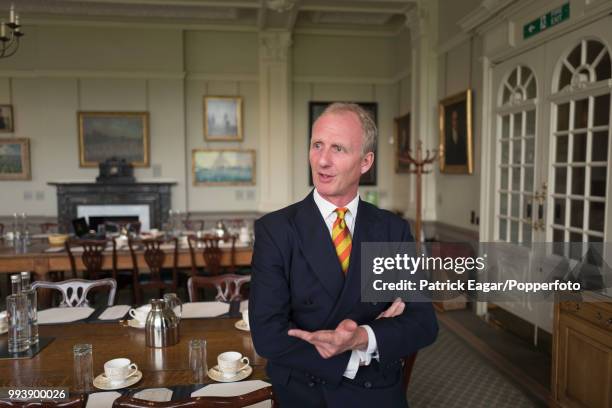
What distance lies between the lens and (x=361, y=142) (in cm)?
142

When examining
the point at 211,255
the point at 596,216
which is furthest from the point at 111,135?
the point at 596,216

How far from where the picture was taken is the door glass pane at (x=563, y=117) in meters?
4.15

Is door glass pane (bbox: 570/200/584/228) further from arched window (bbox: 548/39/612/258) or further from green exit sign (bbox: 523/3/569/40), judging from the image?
green exit sign (bbox: 523/3/569/40)

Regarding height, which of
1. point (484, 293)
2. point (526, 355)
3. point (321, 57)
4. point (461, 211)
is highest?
point (321, 57)

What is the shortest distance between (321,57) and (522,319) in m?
5.97

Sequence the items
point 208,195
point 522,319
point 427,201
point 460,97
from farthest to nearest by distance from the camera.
Result: point 208,195 < point 427,201 < point 460,97 < point 522,319

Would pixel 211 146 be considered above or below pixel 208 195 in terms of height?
above

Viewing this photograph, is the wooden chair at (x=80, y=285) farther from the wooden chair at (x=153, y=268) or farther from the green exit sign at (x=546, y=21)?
the green exit sign at (x=546, y=21)

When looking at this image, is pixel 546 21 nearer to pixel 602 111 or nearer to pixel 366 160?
pixel 602 111

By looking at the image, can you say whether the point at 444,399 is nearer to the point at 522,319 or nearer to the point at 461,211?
the point at 522,319

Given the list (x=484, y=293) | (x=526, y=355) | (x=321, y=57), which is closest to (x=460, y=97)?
(x=484, y=293)

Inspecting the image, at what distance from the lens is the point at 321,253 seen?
147 cm

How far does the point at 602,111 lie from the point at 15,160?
8648mm

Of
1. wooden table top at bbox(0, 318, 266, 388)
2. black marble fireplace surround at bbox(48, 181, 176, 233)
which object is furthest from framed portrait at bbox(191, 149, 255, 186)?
wooden table top at bbox(0, 318, 266, 388)
